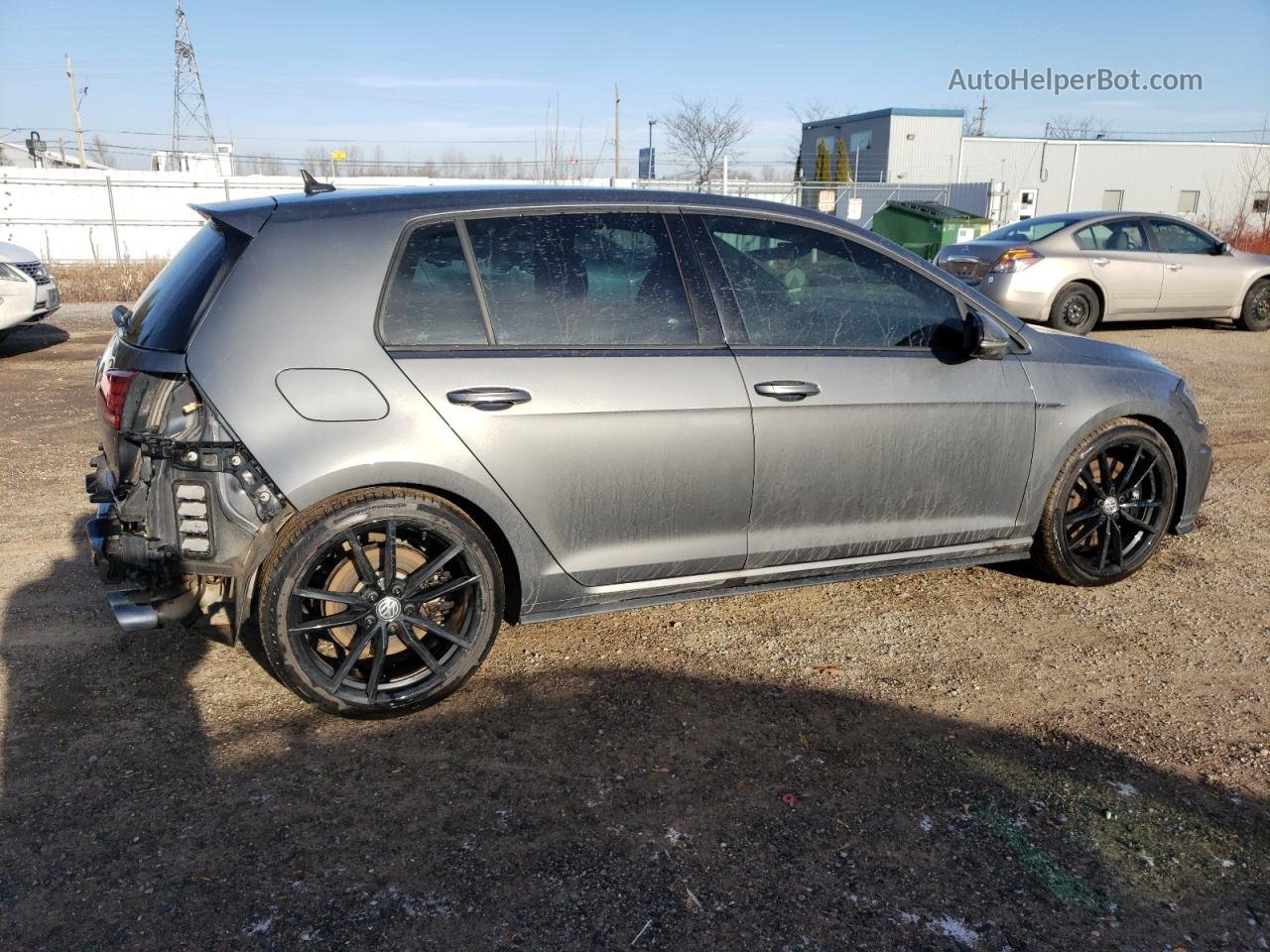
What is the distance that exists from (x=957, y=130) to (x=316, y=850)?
4729cm

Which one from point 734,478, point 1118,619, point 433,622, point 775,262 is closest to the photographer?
point 433,622

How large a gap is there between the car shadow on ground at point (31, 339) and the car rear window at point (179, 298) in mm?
8803

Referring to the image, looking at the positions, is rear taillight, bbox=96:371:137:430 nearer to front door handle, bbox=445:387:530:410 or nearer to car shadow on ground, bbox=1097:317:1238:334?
front door handle, bbox=445:387:530:410

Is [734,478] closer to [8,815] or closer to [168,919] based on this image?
[168,919]

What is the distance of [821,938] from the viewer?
7.77 feet

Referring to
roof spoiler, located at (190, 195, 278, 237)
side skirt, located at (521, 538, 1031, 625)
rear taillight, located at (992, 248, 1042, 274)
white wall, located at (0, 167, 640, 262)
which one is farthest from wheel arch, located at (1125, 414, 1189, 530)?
white wall, located at (0, 167, 640, 262)

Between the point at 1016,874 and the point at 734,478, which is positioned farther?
the point at 734,478

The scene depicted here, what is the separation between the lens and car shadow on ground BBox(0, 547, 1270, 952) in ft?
7.93

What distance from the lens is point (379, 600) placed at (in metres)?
3.29

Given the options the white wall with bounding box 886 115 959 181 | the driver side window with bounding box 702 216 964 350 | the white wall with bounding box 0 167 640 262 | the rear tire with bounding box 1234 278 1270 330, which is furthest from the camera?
the white wall with bounding box 886 115 959 181

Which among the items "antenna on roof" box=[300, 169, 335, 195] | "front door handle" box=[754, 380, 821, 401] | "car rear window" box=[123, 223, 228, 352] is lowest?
"front door handle" box=[754, 380, 821, 401]

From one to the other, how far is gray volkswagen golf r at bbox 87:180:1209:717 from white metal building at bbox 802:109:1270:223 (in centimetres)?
4160

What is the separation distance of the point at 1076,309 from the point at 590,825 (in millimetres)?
11182

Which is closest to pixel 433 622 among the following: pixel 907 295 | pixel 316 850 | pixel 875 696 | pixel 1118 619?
pixel 316 850
